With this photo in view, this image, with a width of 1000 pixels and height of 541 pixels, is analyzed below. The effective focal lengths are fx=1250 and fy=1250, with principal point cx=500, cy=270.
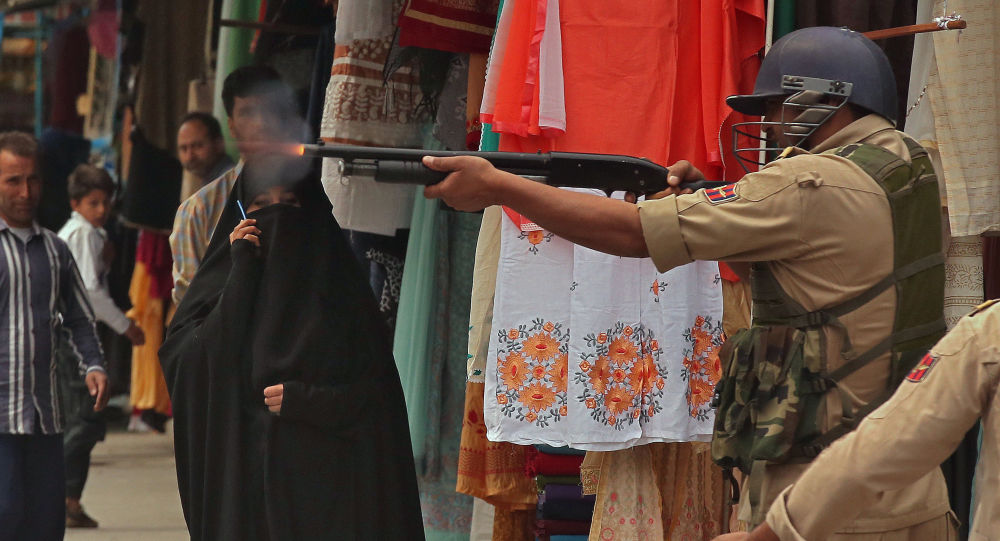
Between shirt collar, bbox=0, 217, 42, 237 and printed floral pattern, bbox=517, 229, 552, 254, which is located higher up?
printed floral pattern, bbox=517, 229, 552, 254

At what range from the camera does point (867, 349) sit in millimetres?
2713

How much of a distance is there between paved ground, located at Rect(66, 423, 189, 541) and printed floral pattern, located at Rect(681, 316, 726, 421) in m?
4.06

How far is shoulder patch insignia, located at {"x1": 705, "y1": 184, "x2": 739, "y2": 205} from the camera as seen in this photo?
2.68m

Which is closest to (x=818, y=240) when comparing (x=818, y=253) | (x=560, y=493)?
(x=818, y=253)

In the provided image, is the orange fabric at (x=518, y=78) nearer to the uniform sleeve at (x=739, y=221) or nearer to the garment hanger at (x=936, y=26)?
the garment hanger at (x=936, y=26)

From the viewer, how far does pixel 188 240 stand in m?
5.68

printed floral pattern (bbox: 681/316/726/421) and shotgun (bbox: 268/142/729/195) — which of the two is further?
printed floral pattern (bbox: 681/316/726/421)

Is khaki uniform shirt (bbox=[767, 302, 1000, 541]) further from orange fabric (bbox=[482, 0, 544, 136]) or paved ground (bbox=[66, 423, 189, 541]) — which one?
paved ground (bbox=[66, 423, 189, 541])

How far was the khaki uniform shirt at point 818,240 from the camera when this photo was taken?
8.69ft

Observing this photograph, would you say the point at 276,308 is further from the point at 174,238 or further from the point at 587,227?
the point at 587,227

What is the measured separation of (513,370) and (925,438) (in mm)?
2045

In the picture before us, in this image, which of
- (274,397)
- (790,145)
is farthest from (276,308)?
(790,145)

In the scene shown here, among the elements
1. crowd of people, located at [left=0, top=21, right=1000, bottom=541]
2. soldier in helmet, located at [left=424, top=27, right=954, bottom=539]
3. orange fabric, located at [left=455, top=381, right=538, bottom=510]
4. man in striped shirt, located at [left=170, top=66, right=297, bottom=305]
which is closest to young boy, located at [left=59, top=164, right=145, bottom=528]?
man in striped shirt, located at [left=170, top=66, right=297, bottom=305]

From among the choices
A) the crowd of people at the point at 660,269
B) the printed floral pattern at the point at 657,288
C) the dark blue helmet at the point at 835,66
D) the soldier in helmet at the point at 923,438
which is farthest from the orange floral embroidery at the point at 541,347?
the soldier in helmet at the point at 923,438
